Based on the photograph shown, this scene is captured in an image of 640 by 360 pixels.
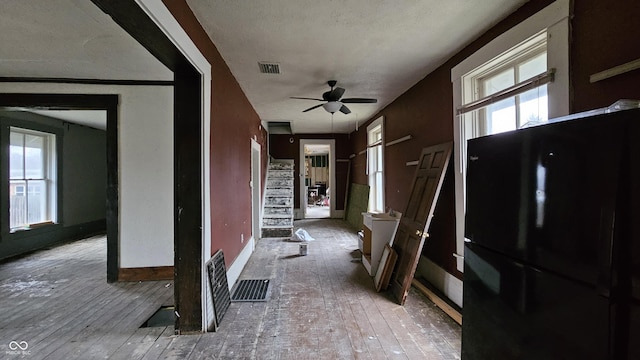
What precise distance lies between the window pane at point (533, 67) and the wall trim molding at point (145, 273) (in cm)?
419

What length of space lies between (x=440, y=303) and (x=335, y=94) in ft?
8.85

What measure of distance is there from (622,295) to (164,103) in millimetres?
4189

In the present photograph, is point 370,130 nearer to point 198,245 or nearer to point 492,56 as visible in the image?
point 492,56

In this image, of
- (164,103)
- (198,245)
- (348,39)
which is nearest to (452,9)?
(348,39)

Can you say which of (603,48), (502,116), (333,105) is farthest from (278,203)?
(603,48)

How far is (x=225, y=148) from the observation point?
3205 millimetres

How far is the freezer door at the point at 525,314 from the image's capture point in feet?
2.83

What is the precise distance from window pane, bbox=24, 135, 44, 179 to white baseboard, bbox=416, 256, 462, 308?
6.55 meters

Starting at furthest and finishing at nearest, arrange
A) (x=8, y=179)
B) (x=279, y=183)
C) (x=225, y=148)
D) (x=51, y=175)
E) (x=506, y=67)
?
(x=279, y=183)
(x=51, y=175)
(x=8, y=179)
(x=225, y=148)
(x=506, y=67)

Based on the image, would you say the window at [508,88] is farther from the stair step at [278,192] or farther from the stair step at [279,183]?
the stair step at [279,183]

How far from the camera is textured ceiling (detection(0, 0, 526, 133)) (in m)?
2.11

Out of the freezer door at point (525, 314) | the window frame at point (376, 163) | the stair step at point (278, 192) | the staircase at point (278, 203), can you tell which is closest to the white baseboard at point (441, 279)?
the freezer door at point (525, 314)

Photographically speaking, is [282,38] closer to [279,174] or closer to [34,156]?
[279,174]

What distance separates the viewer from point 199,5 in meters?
2.07
